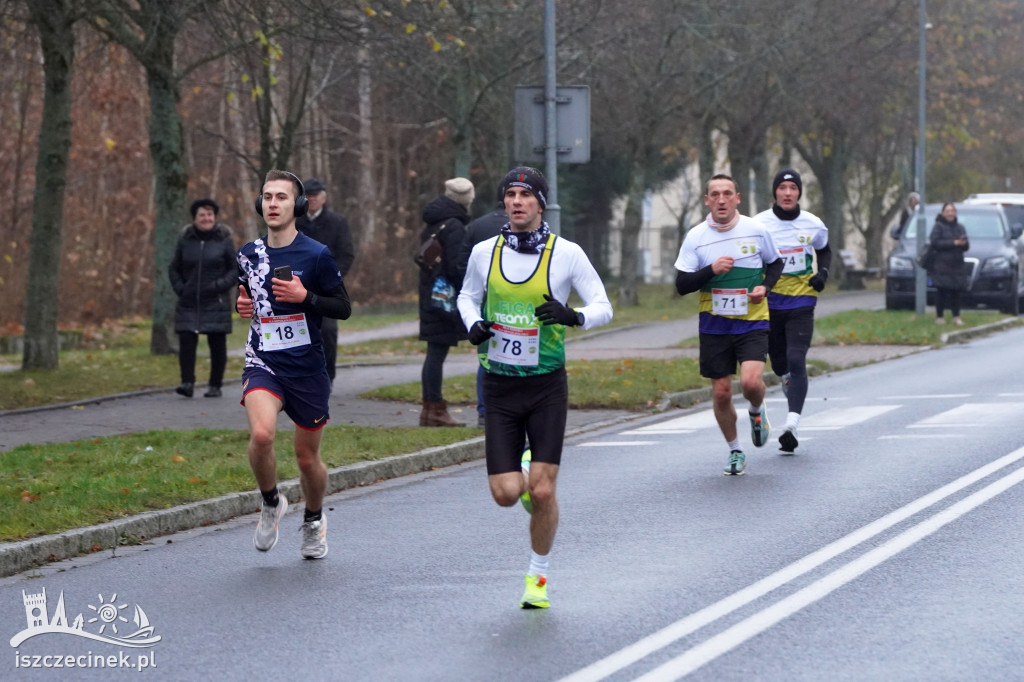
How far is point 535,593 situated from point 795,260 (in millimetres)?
5703

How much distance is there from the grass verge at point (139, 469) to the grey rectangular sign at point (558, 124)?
12.0 ft

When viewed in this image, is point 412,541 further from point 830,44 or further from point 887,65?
point 887,65

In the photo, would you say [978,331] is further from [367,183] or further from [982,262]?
[367,183]

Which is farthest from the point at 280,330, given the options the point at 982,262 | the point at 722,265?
the point at 982,262

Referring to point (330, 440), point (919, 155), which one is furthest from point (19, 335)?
point (919, 155)

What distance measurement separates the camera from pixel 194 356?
53.9 feet

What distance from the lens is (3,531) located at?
27.9ft

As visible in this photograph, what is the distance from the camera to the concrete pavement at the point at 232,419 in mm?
8852

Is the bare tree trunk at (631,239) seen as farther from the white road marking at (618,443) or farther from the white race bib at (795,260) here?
the white race bib at (795,260)

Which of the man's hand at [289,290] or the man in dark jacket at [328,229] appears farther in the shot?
the man in dark jacket at [328,229]

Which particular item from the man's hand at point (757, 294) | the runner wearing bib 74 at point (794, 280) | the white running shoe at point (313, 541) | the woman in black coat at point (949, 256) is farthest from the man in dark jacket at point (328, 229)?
the woman in black coat at point (949, 256)

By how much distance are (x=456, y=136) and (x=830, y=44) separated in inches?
412

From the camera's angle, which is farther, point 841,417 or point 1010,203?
point 1010,203

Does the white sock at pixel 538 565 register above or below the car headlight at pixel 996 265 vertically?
below
